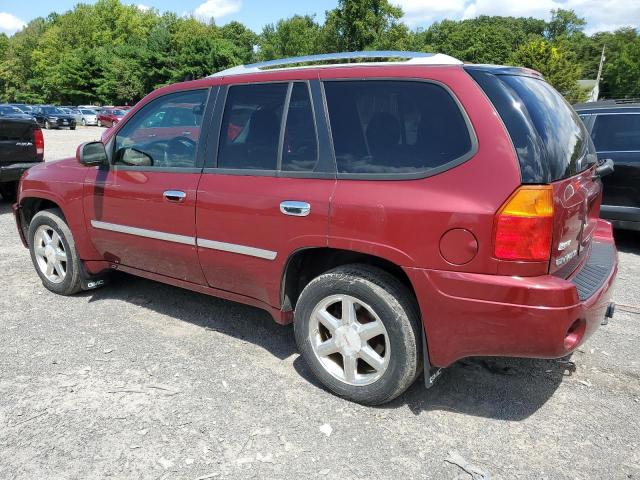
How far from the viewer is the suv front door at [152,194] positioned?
3.63 meters

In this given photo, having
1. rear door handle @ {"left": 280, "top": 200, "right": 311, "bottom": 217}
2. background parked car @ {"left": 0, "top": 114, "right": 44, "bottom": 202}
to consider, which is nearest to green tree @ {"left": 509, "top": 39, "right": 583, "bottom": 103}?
background parked car @ {"left": 0, "top": 114, "right": 44, "bottom": 202}

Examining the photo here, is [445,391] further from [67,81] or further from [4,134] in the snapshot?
[67,81]

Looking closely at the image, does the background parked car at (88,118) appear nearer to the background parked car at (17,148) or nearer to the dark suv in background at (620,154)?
the background parked car at (17,148)

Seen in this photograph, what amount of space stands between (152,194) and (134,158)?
406 millimetres

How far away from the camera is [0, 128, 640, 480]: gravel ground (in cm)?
256

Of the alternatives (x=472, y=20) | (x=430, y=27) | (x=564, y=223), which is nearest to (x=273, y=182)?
(x=564, y=223)

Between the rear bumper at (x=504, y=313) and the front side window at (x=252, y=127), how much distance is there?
1.24 metres

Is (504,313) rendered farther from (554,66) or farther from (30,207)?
(554,66)

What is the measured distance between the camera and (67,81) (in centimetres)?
6325

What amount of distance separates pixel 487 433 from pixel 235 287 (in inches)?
69.6

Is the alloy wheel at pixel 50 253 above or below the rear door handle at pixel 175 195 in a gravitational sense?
below

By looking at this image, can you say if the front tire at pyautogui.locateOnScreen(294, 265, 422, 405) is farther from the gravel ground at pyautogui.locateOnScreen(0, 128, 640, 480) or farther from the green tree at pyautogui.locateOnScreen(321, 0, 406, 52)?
the green tree at pyautogui.locateOnScreen(321, 0, 406, 52)

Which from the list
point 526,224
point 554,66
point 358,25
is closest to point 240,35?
point 358,25

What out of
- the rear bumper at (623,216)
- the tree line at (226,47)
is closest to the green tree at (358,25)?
A: the tree line at (226,47)
